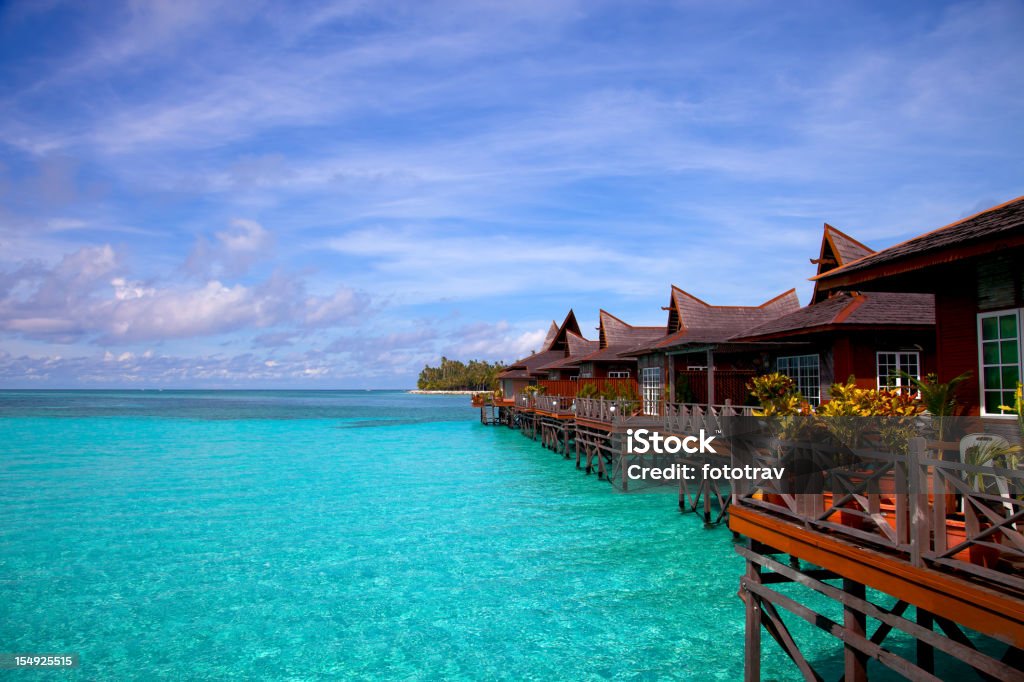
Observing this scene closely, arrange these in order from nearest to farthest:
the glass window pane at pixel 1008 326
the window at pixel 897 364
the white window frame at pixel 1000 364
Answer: the white window frame at pixel 1000 364 < the glass window pane at pixel 1008 326 < the window at pixel 897 364

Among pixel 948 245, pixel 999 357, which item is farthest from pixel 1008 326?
pixel 948 245

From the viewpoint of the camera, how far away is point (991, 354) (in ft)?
28.4

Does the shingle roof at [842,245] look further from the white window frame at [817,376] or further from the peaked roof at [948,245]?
the peaked roof at [948,245]

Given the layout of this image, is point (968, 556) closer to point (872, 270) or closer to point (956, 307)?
point (872, 270)

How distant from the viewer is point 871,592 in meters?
12.4

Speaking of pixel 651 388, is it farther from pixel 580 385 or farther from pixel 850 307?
pixel 850 307

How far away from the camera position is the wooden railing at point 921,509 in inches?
176

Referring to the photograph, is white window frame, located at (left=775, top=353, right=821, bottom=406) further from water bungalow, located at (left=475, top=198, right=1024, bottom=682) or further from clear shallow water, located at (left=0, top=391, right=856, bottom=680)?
clear shallow water, located at (left=0, top=391, right=856, bottom=680)

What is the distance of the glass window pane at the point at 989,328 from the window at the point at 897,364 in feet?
24.7

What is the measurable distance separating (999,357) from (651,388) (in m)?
19.4

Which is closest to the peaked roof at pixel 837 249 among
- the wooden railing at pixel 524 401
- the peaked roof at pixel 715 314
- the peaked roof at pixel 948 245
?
the peaked roof at pixel 715 314

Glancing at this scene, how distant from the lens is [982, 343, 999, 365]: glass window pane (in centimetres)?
857

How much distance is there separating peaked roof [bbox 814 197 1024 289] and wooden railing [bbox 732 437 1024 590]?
2.48 meters

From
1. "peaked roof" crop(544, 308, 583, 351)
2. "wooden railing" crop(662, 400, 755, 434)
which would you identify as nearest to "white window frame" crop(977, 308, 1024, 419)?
"wooden railing" crop(662, 400, 755, 434)
